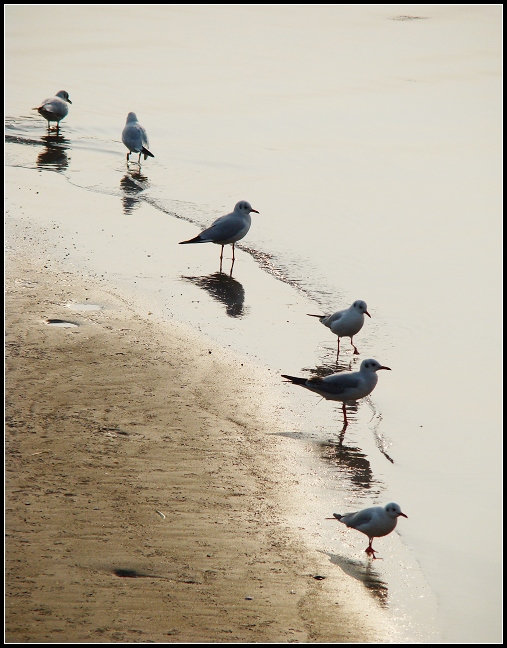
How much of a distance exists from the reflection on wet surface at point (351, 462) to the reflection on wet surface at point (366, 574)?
96cm

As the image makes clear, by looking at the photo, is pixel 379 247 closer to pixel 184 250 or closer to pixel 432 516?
pixel 184 250

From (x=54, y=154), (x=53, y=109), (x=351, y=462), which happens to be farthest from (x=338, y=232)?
(x=53, y=109)

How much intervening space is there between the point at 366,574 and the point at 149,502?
4.85 feet

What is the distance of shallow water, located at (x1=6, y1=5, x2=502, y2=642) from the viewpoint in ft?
20.1

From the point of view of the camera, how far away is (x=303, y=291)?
1053 cm

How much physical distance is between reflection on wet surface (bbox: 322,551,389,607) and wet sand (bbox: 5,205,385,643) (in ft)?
0.27

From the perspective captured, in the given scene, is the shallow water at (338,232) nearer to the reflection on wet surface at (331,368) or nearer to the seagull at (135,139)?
the reflection on wet surface at (331,368)

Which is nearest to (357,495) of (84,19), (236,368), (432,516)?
(432,516)

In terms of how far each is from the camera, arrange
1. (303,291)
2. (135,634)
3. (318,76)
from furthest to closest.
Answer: (318,76) → (303,291) → (135,634)

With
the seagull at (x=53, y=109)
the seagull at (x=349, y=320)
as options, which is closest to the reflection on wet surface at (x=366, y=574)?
the seagull at (x=349, y=320)

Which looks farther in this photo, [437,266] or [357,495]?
[437,266]

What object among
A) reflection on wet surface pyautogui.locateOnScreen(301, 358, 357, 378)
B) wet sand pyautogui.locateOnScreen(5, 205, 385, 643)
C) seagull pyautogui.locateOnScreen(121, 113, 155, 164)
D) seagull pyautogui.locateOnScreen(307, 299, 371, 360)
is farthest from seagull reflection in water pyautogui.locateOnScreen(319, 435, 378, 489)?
seagull pyautogui.locateOnScreen(121, 113, 155, 164)

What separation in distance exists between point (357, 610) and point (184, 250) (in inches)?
290

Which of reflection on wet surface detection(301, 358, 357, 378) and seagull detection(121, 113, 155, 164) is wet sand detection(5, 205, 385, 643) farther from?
seagull detection(121, 113, 155, 164)
